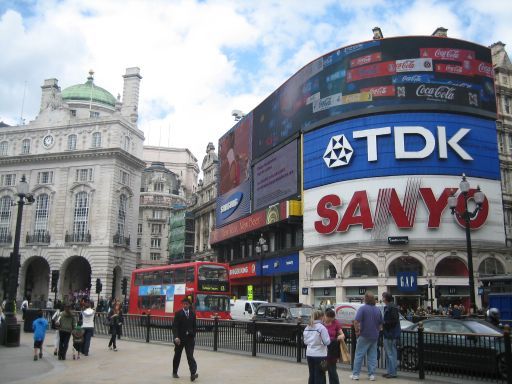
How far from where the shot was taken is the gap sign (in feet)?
124

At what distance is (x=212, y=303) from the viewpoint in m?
32.0

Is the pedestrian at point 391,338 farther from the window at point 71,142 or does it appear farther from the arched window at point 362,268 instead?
the window at point 71,142

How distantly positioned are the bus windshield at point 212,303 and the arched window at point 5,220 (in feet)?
135

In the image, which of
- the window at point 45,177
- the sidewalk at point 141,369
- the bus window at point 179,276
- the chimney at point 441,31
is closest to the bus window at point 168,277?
the bus window at point 179,276

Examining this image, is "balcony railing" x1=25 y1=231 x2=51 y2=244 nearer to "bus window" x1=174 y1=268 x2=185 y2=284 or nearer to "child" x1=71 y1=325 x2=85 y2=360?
"bus window" x1=174 y1=268 x2=185 y2=284

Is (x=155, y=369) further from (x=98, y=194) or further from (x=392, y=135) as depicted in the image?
(x=98, y=194)

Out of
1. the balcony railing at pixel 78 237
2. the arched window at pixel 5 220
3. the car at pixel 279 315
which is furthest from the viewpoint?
the arched window at pixel 5 220

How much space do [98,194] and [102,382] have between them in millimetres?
52150

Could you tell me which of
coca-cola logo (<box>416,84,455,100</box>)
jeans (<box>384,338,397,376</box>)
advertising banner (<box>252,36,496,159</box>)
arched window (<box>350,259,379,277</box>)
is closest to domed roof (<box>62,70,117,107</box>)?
advertising banner (<box>252,36,496,159</box>)

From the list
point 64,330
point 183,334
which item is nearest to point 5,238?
point 64,330

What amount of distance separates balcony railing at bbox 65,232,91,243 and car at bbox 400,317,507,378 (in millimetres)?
51585

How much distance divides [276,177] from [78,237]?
25.6 meters

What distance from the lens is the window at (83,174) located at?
2453 inches

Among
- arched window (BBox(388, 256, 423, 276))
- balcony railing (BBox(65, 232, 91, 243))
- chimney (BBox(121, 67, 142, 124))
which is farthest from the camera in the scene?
chimney (BBox(121, 67, 142, 124))
